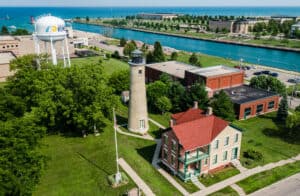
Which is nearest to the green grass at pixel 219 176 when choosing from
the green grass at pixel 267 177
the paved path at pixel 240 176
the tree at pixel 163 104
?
the paved path at pixel 240 176

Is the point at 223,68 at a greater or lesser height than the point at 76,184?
greater

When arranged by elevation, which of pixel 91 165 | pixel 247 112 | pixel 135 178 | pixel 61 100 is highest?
pixel 61 100

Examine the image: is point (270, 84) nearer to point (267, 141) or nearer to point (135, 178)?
point (267, 141)

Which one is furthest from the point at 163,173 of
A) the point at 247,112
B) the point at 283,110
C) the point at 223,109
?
the point at 283,110

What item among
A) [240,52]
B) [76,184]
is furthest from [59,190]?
[240,52]

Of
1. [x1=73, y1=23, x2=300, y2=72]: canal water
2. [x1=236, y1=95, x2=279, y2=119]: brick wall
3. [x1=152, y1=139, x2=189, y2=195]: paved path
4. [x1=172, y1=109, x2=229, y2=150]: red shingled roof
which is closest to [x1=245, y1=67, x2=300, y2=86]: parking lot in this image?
[x1=73, y1=23, x2=300, y2=72]: canal water

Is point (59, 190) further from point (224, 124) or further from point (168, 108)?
point (168, 108)

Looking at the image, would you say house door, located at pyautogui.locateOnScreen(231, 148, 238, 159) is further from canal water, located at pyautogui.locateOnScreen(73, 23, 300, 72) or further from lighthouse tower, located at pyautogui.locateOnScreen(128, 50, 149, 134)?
canal water, located at pyautogui.locateOnScreen(73, 23, 300, 72)
